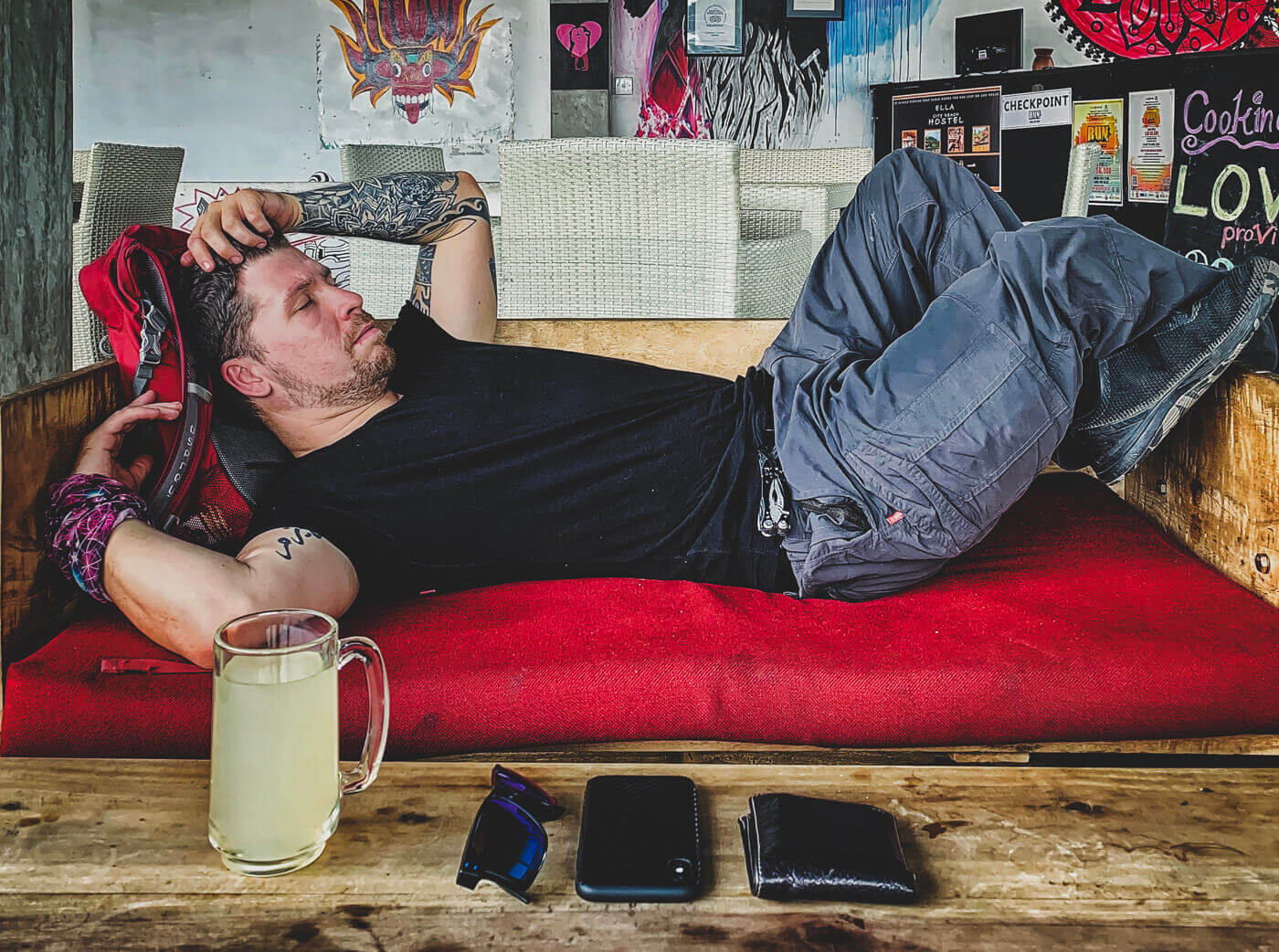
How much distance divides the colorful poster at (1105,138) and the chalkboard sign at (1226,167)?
117cm

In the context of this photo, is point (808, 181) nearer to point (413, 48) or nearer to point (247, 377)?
point (413, 48)

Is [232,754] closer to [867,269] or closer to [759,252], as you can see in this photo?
[867,269]

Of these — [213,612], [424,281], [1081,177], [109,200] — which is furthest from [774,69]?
[213,612]

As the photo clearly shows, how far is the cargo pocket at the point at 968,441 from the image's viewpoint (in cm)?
134

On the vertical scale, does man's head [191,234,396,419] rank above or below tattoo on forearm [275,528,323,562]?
above

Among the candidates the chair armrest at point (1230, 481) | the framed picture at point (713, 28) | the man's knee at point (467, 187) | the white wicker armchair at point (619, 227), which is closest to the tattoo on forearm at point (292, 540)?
the man's knee at point (467, 187)

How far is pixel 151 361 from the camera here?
1510 millimetres

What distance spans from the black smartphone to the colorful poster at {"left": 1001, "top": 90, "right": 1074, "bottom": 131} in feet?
16.2

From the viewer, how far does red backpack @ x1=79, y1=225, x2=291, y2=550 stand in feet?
4.91

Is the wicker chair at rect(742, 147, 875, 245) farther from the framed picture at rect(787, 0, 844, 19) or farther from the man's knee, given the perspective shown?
the man's knee

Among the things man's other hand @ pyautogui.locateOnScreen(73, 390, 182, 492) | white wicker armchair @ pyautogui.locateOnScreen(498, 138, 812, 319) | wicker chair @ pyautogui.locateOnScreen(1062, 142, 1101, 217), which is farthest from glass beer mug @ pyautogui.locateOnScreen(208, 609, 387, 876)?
wicker chair @ pyautogui.locateOnScreen(1062, 142, 1101, 217)

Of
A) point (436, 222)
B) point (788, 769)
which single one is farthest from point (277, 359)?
point (788, 769)

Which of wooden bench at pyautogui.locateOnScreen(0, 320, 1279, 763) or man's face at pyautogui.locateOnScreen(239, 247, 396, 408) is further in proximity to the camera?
man's face at pyautogui.locateOnScreen(239, 247, 396, 408)

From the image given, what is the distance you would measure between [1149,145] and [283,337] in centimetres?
435
